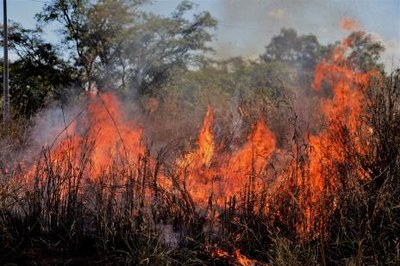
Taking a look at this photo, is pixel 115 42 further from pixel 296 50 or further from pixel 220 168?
pixel 296 50

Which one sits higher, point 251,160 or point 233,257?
point 251,160

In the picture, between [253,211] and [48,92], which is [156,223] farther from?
[48,92]

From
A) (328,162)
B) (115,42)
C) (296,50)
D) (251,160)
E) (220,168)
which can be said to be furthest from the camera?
(296,50)

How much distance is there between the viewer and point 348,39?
760 cm

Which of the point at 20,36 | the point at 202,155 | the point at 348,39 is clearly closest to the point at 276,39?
the point at 20,36

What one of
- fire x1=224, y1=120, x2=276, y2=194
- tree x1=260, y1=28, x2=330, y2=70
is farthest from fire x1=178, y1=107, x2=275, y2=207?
tree x1=260, y1=28, x2=330, y2=70

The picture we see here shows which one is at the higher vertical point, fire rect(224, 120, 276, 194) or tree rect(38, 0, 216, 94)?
tree rect(38, 0, 216, 94)

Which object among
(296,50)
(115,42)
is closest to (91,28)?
(115,42)

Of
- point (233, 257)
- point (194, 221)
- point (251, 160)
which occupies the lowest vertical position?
point (233, 257)

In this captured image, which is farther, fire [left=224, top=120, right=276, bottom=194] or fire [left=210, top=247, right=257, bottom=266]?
fire [left=224, top=120, right=276, bottom=194]

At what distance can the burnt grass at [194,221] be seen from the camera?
3.58m

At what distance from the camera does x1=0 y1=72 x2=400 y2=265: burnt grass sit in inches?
141

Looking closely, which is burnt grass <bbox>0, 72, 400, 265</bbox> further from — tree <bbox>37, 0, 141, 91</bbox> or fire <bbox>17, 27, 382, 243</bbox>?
tree <bbox>37, 0, 141, 91</bbox>

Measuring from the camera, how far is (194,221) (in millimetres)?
4027
